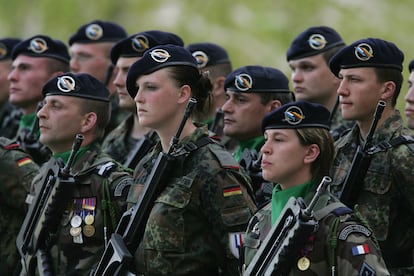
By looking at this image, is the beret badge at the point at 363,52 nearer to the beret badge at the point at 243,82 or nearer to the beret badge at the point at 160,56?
the beret badge at the point at 243,82

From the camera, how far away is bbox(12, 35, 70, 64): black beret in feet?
36.5

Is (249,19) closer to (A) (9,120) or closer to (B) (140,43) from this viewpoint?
(A) (9,120)

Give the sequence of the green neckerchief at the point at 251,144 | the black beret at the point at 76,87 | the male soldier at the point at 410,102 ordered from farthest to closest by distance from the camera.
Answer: the green neckerchief at the point at 251,144
the black beret at the point at 76,87
the male soldier at the point at 410,102

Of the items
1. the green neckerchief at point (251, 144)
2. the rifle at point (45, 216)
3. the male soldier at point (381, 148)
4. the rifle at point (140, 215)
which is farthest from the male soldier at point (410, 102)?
the rifle at point (45, 216)

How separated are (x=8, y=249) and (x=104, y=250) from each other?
1.76 meters

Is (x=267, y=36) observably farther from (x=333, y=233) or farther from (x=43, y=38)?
(x=333, y=233)

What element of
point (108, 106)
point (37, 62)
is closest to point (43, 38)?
point (37, 62)

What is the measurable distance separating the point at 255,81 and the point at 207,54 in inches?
70.0

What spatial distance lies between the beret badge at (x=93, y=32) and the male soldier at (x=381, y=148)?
169 inches

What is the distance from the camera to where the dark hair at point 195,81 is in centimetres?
771

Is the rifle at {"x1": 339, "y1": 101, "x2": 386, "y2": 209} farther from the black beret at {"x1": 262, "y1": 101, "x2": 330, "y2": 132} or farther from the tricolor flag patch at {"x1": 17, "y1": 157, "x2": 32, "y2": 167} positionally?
the tricolor flag patch at {"x1": 17, "y1": 157, "x2": 32, "y2": 167}

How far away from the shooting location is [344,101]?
7.88 meters

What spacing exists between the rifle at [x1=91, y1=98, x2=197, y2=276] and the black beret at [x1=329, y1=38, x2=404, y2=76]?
129 cm

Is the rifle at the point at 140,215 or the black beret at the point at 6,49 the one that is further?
the black beret at the point at 6,49
